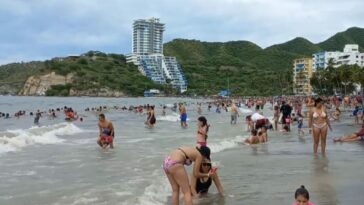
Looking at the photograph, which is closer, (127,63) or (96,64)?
(96,64)

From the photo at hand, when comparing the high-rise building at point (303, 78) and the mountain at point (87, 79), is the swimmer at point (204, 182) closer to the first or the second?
the high-rise building at point (303, 78)

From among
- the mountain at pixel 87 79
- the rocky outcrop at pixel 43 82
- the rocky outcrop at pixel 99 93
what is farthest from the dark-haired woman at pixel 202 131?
the rocky outcrop at pixel 43 82

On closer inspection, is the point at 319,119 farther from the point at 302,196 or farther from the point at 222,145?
the point at 302,196

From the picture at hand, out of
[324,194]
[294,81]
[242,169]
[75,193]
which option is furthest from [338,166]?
[294,81]

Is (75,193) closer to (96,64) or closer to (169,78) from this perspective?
(96,64)

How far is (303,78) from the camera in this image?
5989 inches

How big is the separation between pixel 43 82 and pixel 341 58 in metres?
94.7

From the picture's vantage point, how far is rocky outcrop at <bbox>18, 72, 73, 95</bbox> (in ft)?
520

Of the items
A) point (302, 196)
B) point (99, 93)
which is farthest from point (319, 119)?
point (99, 93)

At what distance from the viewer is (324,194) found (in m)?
7.35

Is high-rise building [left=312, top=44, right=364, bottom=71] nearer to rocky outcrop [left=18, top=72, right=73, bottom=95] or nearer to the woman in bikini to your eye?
rocky outcrop [left=18, top=72, right=73, bottom=95]

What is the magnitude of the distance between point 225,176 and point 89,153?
615cm

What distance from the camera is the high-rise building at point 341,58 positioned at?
136150 millimetres

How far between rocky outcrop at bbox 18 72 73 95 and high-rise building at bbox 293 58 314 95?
71.4m
